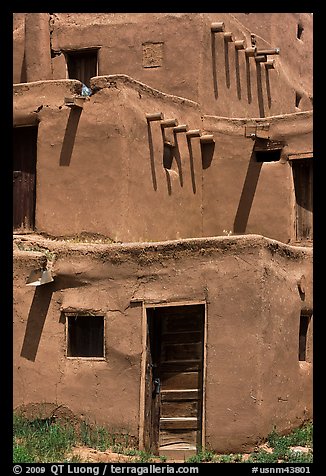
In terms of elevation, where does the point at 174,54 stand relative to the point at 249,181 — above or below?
above

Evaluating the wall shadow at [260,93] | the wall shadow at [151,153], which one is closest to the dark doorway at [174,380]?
the wall shadow at [151,153]

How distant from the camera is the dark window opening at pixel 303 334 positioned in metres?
15.4

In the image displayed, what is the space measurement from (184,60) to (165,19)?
3.41ft

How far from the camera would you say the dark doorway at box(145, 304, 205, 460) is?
14148mm

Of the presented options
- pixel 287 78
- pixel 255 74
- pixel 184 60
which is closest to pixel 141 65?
pixel 184 60

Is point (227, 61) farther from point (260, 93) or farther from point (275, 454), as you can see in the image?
point (275, 454)

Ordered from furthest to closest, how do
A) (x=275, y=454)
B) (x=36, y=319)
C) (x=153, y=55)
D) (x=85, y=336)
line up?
(x=153, y=55)
(x=36, y=319)
(x=85, y=336)
(x=275, y=454)

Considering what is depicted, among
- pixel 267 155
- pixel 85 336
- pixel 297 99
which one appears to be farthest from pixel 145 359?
pixel 297 99

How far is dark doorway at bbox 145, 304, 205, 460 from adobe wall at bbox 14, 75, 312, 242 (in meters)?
2.71

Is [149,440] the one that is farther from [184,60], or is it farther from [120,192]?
[184,60]

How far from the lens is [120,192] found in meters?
16.7

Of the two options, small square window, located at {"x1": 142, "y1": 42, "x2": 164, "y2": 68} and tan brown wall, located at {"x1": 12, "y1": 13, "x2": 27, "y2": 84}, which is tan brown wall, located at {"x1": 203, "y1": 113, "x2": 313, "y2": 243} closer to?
small square window, located at {"x1": 142, "y1": 42, "x2": 164, "y2": 68}

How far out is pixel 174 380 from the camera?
14422 mm

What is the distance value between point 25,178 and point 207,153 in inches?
159
